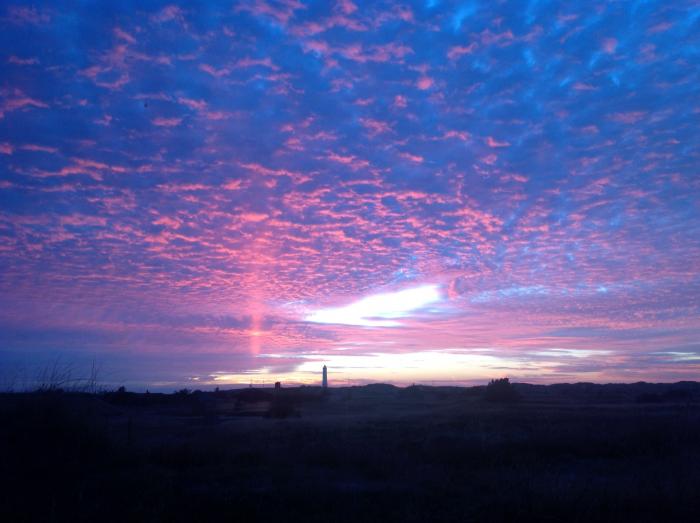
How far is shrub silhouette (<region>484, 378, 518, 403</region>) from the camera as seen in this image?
5641cm

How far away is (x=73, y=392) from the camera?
62.3ft

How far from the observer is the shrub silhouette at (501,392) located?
56.4 metres

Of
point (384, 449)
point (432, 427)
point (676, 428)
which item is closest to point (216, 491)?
point (384, 449)

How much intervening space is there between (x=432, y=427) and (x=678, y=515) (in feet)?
56.4

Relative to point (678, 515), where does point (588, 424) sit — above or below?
above

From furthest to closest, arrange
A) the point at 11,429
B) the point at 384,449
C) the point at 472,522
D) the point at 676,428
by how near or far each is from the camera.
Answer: the point at 676,428 < the point at 384,449 < the point at 11,429 < the point at 472,522

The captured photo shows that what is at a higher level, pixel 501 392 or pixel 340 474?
pixel 501 392

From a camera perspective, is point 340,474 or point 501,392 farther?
point 501,392

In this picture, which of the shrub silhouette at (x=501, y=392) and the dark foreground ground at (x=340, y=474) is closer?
the dark foreground ground at (x=340, y=474)

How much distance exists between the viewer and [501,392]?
188 feet

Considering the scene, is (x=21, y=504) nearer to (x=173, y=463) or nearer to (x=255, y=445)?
(x=173, y=463)

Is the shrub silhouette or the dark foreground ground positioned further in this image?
the shrub silhouette

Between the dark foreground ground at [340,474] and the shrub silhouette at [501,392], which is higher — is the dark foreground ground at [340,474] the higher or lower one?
the lower one

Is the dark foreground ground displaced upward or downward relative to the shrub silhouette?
downward
